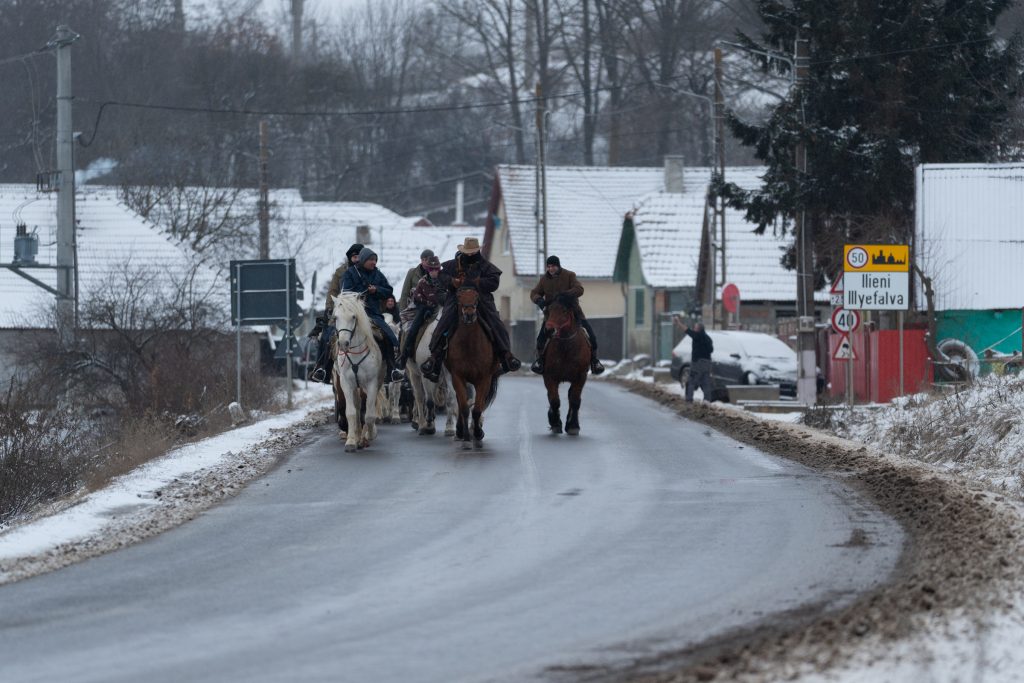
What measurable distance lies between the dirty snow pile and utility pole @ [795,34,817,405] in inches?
346

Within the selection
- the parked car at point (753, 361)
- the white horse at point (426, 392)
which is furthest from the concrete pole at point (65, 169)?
the parked car at point (753, 361)

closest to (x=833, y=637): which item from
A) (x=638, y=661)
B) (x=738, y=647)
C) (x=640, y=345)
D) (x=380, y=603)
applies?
(x=738, y=647)

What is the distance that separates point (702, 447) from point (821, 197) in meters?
23.0

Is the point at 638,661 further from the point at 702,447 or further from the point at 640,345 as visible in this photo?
the point at 640,345

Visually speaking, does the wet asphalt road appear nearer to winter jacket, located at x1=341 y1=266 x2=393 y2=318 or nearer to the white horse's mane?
the white horse's mane

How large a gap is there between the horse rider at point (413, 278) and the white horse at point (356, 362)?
2.59m

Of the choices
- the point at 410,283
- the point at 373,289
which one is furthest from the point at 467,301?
the point at 410,283

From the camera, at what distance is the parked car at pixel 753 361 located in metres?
43.7

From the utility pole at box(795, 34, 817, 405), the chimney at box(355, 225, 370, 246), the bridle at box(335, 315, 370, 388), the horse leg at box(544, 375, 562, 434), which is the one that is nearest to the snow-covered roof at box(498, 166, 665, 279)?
the chimney at box(355, 225, 370, 246)

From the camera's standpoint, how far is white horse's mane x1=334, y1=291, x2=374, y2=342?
63.3 ft

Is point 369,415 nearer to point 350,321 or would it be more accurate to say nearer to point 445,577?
point 350,321

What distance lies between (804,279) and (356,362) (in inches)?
827

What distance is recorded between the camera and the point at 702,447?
2025 centimetres

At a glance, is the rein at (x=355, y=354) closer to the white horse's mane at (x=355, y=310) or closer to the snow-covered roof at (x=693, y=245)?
the white horse's mane at (x=355, y=310)
